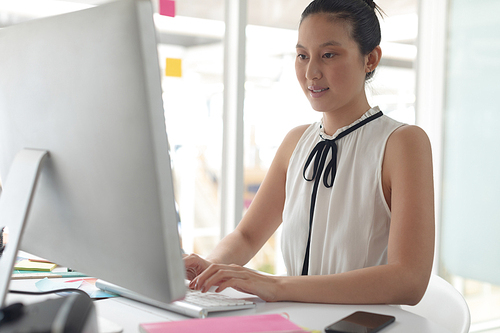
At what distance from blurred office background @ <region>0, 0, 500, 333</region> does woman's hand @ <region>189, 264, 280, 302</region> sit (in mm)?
1642

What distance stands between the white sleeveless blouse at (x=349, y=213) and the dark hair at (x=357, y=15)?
198 millimetres

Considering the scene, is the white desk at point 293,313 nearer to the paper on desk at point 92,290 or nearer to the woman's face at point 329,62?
the paper on desk at point 92,290

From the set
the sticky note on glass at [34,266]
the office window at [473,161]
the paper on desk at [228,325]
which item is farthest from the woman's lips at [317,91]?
the office window at [473,161]

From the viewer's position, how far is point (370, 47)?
1.29 meters

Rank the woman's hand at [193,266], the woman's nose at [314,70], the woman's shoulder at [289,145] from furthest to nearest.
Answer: the woman's shoulder at [289,145] < the woman's nose at [314,70] < the woman's hand at [193,266]

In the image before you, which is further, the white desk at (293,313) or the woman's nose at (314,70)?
the woman's nose at (314,70)

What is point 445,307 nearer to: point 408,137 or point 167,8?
point 408,137

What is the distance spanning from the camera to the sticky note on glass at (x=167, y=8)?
2.36 meters

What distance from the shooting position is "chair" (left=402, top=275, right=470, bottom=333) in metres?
0.94

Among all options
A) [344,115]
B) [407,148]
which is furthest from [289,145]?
[407,148]

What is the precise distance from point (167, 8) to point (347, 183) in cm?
158

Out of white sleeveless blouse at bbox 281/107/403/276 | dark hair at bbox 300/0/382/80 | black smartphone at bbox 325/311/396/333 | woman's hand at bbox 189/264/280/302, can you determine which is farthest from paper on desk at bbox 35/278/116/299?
dark hair at bbox 300/0/382/80

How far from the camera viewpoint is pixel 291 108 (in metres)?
2.76

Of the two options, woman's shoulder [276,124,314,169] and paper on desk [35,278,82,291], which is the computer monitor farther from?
woman's shoulder [276,124,314,169]
